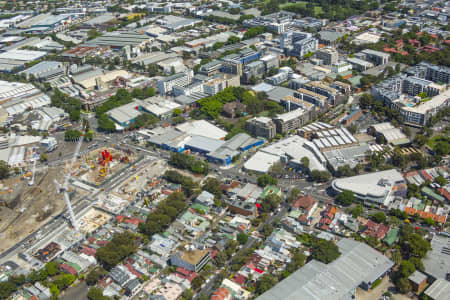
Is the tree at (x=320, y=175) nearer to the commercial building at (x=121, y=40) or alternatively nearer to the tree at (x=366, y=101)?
the tree at (x=366, y=101)

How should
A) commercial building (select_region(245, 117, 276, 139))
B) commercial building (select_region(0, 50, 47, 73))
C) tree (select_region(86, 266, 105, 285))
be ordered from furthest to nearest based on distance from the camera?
commercial building (select_region(0, 50, 47, 73)), commercial building (select_region(245, 117, 276, 139)), tree (select_region(86, 266, 105, 285))

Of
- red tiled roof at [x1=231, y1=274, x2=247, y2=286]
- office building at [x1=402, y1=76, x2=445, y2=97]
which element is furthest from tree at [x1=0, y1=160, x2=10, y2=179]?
office building at [x1=402, y1=76, x2=445, y2=97]

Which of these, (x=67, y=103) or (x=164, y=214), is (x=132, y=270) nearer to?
(x=164, y=214)

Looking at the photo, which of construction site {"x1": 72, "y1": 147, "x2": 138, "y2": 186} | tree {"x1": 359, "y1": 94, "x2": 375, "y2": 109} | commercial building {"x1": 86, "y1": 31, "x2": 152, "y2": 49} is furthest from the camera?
commercial building {"x1": 86, "y1": 31, "x2": 152, "y2": 49}

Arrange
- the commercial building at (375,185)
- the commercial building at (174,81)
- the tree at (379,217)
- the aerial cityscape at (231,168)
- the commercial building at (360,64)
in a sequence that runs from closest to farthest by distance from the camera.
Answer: the aerial cityscape at (231,168), the tree at (379,217), the commercial building at (375,185), the commercial building at (174,81), the commercial building at (360,64)

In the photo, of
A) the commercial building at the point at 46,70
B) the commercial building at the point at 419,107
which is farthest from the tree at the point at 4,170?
the commercial building at the point at 419,107

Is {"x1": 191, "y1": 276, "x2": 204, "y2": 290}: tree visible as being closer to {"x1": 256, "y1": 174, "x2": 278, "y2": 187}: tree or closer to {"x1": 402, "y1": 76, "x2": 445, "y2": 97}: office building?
{"x1": 256, "y1": 174, "x2": 278, "y2": 187}: tree

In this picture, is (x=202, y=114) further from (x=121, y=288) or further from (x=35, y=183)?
(x=121, y=288)

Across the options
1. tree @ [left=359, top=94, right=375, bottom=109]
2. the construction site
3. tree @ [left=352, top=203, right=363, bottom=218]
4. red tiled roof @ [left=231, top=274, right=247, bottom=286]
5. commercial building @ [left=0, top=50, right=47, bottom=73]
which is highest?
commercial building @ [left=0, top=50, right=47, bottom=73]
